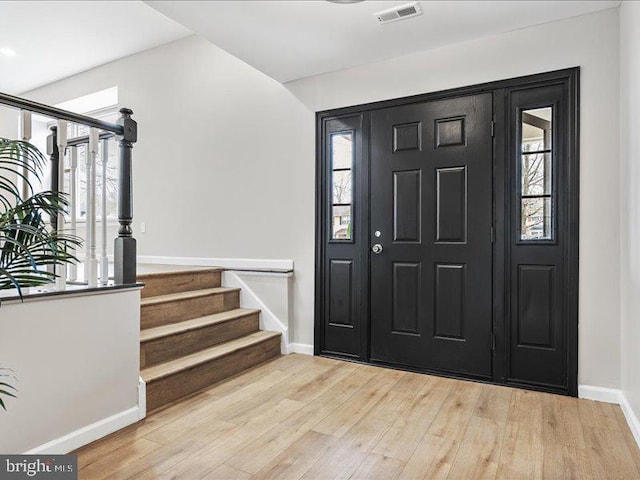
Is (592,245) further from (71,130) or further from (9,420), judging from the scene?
(71,130)

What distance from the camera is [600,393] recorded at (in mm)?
2576

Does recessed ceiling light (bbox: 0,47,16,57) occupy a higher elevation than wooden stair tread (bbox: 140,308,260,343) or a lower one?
higher

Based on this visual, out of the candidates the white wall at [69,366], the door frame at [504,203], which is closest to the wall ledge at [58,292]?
the white wall at [69,366]

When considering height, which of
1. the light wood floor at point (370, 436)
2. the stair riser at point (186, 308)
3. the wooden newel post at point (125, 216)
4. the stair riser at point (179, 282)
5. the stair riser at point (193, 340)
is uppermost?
the wooden newel post at point (125, 216)

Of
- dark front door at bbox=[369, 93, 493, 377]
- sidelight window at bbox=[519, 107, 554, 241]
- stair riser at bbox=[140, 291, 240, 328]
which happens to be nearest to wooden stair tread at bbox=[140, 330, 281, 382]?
stair riser at bbox=[140, 291, 240, 328]

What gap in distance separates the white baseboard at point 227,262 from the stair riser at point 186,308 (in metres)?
0.28

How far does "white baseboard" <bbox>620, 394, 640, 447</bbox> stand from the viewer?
6.81ft

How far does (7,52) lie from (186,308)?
3784 millimetres

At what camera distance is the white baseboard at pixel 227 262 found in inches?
147

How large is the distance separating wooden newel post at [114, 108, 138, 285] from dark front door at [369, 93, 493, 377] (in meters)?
1.77

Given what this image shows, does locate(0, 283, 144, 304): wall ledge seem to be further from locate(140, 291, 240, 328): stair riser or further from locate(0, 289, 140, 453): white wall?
locate(140, 291, 240, 328): stair riser

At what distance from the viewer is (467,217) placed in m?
2.97

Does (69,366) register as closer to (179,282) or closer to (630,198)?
(179,282)

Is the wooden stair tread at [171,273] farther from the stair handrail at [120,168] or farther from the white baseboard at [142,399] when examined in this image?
the white baseboard at [142,399]
